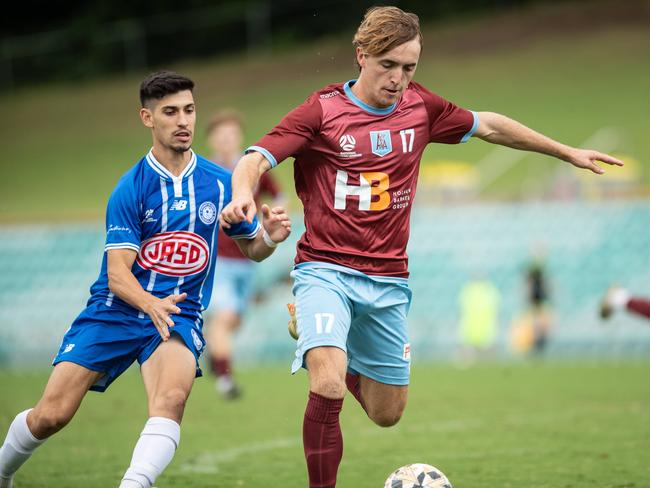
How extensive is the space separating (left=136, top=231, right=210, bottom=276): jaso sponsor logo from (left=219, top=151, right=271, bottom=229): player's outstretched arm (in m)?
0.54

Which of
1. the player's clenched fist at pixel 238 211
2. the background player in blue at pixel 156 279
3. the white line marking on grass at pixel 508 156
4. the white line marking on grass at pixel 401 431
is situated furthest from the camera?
the white line marking on grass at pixel 508 156

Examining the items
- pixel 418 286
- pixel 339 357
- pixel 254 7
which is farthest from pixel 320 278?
pixel 254 7

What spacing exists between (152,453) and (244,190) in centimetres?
140

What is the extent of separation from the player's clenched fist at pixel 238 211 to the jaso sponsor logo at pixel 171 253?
0.76 meters

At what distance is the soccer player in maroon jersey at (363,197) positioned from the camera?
5.66 m

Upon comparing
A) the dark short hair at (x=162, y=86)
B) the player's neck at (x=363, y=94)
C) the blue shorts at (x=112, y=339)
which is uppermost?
the dark short hair at (x=162, y=86)

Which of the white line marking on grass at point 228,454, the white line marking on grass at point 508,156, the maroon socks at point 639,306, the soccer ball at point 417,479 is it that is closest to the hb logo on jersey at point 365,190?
the soccer ball at point 417,479

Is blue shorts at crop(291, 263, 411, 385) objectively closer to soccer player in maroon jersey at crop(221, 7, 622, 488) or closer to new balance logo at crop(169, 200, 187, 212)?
soccer player in maroon jersey at crop(221, 7, 622, 488)

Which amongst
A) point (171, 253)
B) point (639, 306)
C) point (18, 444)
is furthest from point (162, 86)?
point (639, 306)

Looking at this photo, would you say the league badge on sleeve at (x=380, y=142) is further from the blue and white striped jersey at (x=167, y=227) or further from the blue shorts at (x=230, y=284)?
the blue shorts at (x=230, y=284)

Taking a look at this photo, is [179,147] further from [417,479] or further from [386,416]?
[417,479]

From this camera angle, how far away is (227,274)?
11875mm

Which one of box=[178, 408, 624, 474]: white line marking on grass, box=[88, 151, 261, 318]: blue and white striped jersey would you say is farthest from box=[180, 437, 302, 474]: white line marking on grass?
box=[88, 151, 261, 318]: blue and white striped jersey

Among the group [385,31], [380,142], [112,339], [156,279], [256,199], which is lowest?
[112,339]
